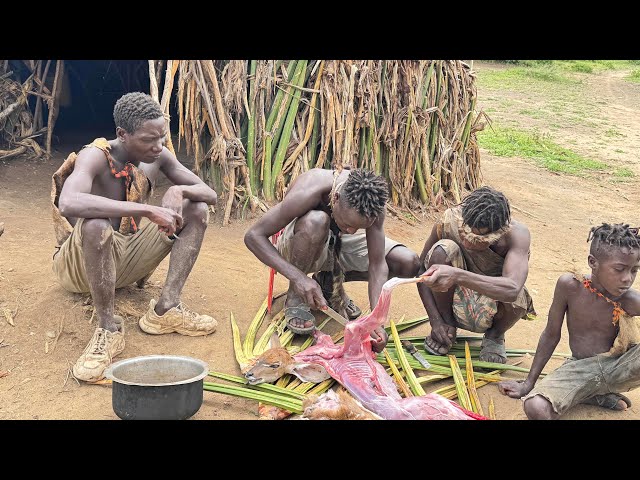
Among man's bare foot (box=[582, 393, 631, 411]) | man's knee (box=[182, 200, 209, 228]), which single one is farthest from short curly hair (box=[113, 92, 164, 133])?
man's bare foot (box=[582, 393, 631, 411])

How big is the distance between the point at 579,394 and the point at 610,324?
343 mm

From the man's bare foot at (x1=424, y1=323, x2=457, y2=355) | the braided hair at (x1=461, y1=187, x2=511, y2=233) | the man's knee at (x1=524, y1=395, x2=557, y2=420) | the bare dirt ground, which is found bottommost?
the bare dirt ground

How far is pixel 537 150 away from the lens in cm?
935

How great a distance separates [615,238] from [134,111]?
2305mm

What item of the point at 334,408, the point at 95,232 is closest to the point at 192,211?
the point at 95,232

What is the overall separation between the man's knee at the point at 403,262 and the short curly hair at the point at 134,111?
148 centimetres

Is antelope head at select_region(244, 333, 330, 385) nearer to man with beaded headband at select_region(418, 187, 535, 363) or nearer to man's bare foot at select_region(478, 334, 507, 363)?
man with beaded headband at select_region(418, 187, 535, 363)

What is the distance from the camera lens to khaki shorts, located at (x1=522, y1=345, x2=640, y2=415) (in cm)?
290

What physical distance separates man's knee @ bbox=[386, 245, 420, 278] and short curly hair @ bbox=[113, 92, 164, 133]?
1477 millimetres

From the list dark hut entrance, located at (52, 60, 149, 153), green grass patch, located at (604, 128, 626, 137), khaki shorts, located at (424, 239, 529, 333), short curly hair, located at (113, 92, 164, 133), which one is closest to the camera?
short curly hair, located at (113, 92, 164, 133)

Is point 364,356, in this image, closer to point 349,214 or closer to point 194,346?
point 349,214

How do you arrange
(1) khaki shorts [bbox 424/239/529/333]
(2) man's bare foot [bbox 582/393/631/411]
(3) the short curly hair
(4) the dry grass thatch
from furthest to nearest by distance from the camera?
(4) the dry grass thatch → (1) khaki shorts [bbox 424/239/529/333] → (3) the short curly hair → (2) man's bare foot [bbox 582/393/631/411]

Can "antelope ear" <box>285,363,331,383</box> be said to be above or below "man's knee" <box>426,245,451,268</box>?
below

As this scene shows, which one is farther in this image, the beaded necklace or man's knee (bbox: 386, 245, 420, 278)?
man's knee (bbox: 386, 245, 420, 278)
